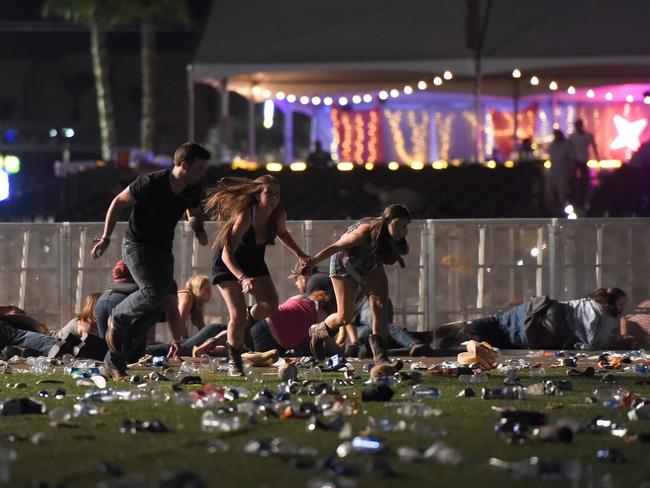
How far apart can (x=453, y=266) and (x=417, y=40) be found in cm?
1263

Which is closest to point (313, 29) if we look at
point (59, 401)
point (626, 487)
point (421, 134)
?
point (421, 134)

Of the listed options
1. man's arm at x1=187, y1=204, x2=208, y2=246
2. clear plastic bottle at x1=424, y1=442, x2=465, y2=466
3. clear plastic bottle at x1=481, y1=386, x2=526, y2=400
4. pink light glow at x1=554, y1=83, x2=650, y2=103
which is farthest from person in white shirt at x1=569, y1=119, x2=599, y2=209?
clear plastic bottle at x1=424, y1=442, x2=465, y2=466

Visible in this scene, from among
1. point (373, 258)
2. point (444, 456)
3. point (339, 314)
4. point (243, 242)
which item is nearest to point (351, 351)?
point (339, 314)

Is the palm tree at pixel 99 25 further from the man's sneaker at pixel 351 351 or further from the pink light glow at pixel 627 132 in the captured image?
the man's sneaker at pixel 351 351

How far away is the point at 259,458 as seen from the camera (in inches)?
277

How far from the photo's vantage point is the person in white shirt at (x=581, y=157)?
2595 centimetres

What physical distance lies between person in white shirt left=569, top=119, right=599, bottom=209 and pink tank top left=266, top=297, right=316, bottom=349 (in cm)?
1186

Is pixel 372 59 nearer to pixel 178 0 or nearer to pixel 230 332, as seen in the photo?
pixel 230 332

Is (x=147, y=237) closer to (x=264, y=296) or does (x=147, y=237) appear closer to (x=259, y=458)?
(x=264, y=296)

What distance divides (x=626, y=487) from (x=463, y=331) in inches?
348

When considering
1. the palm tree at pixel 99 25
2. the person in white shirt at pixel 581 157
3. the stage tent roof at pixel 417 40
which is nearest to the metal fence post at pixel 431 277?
the person in white shirt at pixel 581 157

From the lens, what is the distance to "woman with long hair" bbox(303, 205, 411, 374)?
11914 millimetres

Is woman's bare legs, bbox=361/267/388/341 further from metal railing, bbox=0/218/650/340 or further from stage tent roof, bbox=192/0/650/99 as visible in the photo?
stage tent roof, bbox=192/0/650/99

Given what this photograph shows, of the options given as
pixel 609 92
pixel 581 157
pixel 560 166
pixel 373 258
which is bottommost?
pixel 373 258
